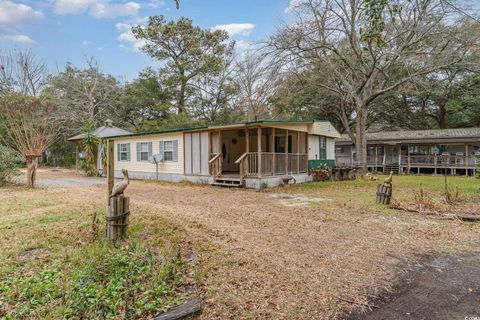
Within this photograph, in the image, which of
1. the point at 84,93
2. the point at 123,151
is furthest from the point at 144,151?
the point at 84,93

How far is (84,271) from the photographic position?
3066mm

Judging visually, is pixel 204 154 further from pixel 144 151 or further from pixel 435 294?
pixel 435 294

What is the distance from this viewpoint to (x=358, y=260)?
3.97 metres

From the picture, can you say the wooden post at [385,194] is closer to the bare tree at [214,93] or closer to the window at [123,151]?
the window at [123,151]

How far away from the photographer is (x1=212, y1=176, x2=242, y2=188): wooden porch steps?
1184 centimetres

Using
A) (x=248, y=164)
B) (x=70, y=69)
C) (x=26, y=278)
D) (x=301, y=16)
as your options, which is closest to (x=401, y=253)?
(x=26, y=278)

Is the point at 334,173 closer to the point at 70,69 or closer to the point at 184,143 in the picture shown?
the point at 184,143

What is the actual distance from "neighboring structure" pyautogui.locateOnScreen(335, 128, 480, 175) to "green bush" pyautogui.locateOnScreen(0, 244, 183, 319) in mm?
16818

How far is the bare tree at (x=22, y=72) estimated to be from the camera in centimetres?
2252

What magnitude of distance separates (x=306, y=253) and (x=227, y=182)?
8248 mm

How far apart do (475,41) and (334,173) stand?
9043mm

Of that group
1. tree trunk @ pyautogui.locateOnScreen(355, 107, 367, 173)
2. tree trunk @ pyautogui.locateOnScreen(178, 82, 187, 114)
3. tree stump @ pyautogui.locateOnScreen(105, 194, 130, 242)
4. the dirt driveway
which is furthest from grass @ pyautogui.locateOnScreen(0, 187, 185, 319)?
tree trunk @ pyautogui.locateOnScreen(178, 82, 187, 114)

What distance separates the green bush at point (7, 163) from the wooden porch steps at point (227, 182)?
8.04m

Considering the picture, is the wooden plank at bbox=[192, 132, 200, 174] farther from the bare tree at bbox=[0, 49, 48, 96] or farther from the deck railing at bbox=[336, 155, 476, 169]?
the bare tree at bbox=[0, 49, 48, 96]
